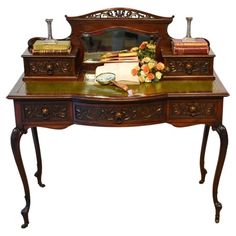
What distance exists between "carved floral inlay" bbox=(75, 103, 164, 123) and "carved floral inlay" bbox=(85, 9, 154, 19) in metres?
0.72

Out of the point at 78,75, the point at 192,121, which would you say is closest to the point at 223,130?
the point at 192,121

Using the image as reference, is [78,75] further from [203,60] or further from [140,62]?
[203,60]

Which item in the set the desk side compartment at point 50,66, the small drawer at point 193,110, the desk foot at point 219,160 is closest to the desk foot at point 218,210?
the desk foot at point 219,160

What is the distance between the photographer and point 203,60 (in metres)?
3.63

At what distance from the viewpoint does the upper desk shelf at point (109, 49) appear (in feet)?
12.0

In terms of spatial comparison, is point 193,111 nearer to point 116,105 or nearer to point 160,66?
point 160,66

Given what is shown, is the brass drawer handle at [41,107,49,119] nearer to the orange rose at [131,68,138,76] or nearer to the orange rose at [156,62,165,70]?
the orange rose at [131,68,138,76]

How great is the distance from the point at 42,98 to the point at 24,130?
0.29 metres

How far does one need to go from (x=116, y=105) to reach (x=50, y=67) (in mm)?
593

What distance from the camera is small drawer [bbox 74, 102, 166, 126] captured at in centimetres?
339

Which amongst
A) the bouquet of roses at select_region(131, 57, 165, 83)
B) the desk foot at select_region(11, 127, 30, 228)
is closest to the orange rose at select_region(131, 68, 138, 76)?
the bouquet of roses at select_region(131, 57, 165, 83)

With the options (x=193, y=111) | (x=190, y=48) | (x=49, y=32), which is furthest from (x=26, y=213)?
(x=190, y=48)

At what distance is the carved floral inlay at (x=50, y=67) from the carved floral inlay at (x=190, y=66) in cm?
71

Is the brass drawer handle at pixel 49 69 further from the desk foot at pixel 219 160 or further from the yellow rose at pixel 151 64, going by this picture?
the desk foot at pixel 219 160
